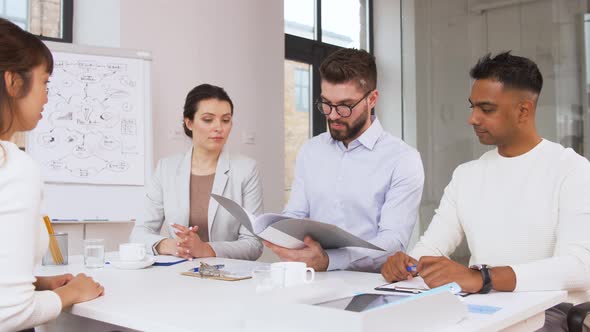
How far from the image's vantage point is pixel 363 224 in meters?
2.45

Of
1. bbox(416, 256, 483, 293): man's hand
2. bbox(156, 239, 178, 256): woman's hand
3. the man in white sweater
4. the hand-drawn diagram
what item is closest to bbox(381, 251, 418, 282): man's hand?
the man in white sweater

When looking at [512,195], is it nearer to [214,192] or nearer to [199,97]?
[214,192]

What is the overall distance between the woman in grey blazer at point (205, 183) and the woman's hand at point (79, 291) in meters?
1.13

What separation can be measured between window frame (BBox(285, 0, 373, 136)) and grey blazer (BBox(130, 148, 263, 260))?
8.09ft

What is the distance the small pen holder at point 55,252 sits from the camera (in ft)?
7.26

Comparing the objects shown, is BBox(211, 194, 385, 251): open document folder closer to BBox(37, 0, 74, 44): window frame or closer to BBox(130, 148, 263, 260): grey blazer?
BBox(130, 148, 263, 260): grey blazer

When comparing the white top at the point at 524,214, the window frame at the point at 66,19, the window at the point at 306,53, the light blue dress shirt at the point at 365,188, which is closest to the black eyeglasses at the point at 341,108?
the light blue dress shirt at the point at 365,188

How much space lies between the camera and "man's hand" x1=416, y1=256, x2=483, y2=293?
1.56m

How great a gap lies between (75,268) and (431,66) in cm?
346

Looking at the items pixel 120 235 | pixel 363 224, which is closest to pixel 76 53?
pixel 120 235

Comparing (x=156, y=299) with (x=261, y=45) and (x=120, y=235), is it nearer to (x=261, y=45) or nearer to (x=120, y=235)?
(x=120, y=235)

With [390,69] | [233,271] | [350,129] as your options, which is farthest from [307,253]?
[390,69]

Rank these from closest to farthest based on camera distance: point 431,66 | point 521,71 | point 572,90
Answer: point 521,71 → point 572,90 → point 431,66

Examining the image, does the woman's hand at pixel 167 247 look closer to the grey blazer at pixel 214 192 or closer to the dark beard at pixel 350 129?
the grey blazer at pixel 214 192
